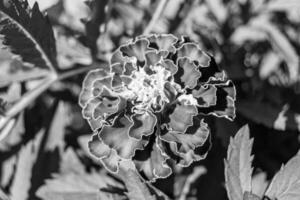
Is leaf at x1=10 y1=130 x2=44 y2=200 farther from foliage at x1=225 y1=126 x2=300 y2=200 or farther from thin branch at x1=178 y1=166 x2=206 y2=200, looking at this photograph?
foliage at x1=225 y1=126 x2=300 y2=200

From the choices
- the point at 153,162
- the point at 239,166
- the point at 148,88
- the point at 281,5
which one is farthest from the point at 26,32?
the point at 281,5

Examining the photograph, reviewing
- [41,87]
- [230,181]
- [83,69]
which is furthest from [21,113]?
[230,181]

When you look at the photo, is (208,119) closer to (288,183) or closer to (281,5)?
(288,183)

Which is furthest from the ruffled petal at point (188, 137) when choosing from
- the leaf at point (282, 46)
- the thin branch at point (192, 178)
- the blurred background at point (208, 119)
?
the leaf at point (282, 46)

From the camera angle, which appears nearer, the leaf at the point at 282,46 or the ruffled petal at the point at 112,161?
the ruffled petal at the point at 112,161

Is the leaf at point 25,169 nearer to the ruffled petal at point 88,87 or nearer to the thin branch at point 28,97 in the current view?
the thin branch at point 28,97


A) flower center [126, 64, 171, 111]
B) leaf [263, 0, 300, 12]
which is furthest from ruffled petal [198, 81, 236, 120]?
leaf [263, 0, 300, 12]

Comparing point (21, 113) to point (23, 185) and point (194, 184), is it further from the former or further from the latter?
point (194, 184)
